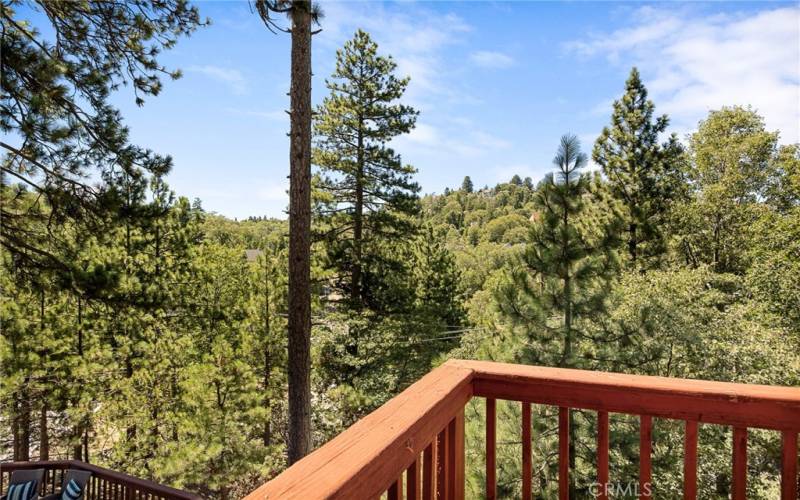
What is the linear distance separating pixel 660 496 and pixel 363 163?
9049mm

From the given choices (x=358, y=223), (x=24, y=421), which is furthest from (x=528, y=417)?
(x=358, y=223)

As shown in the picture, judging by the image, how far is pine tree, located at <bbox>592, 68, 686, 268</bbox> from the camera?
13.7 metres

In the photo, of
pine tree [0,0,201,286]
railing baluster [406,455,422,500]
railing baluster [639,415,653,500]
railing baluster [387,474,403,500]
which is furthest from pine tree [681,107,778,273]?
railing baluster [387,474,403,500]

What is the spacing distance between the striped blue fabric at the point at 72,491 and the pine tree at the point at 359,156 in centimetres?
688

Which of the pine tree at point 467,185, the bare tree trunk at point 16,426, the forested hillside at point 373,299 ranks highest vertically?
the pine tree at point 467,185

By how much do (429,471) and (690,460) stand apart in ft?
2.39

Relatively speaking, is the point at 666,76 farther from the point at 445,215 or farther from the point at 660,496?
the point at 445,215

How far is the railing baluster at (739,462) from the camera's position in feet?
3.60

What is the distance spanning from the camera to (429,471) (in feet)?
3.44

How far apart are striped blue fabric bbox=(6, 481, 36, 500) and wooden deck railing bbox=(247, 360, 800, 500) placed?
628 centimetres

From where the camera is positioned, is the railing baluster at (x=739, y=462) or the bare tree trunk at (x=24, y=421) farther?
the bare tree trunk at (x=24, y=421)

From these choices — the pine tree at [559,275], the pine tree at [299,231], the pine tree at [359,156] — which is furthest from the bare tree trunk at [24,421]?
the pine tree at [559,275]

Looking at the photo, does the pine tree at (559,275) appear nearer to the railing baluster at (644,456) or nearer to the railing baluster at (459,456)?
the railing baluster at (644,456)

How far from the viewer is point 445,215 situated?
2623 inches
